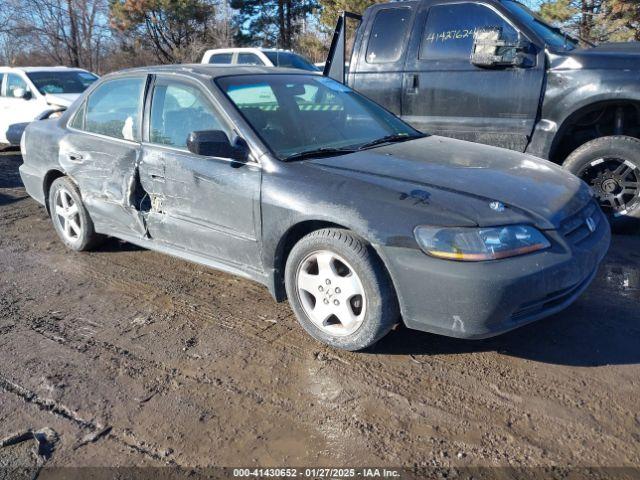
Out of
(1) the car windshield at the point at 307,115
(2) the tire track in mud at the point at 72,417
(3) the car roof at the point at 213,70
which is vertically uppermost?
(3) the car roof at the point at 213,70

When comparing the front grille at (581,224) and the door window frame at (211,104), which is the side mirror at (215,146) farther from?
the front grille at (581,224)

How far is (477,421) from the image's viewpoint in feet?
8.86

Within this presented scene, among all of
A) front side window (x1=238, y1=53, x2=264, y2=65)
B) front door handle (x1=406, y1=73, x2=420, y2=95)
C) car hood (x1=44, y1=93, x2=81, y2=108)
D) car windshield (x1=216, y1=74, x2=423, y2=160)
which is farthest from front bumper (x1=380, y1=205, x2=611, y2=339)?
front side window (x1=238, y1=53, x2=264, y2=65)

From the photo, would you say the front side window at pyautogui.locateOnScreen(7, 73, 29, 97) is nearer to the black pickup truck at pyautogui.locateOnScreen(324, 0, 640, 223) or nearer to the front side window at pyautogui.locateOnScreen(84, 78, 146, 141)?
the front side window at pyautogui.locateOnScreen(84, 78, 146, 141)

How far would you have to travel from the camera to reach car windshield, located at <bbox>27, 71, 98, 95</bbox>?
36.3ft

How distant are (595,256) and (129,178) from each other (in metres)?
3.15

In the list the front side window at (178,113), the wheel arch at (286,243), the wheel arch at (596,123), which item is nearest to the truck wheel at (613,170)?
the wheel arch at (596,123)

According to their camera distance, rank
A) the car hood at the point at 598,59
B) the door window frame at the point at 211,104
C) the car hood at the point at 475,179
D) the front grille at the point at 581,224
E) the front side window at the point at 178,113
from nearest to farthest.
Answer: the car hood at the point at 475,179
the front grille at the point at 581,224
the door window frame at the point at 211,104
the front side window at the point at 178,113
the car hood at the point at 598,59

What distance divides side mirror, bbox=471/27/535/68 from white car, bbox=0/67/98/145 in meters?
7.99

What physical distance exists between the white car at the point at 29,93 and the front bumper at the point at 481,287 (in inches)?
373

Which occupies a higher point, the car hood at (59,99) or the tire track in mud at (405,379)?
the car hood at (59,99)

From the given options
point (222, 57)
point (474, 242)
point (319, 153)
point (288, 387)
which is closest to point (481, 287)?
point (474, 242)

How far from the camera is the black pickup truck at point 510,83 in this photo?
4980 mm

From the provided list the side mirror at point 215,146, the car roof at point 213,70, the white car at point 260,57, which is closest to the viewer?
the side mirror at point 215,146
